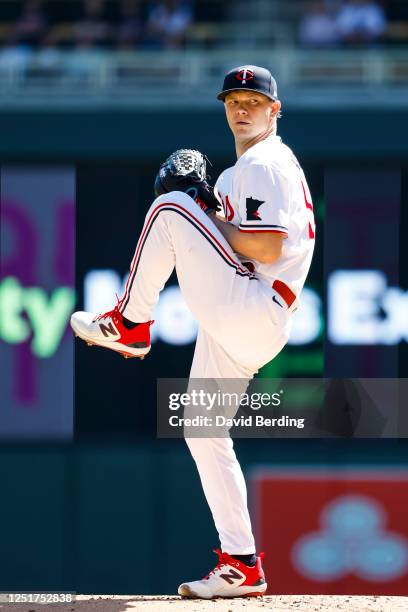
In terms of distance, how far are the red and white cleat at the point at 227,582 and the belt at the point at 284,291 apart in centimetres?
91

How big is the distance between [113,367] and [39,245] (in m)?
0.92

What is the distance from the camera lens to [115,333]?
447 centimetres

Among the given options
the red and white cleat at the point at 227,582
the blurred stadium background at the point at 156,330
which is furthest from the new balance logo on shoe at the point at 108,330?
the blurred stadium background at the point at 156,330

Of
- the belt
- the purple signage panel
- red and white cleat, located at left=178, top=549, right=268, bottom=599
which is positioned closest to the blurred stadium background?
the purple signage panel

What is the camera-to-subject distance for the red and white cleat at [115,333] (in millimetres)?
4473

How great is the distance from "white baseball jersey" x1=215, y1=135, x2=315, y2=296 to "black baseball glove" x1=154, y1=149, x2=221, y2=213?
8 centimetres

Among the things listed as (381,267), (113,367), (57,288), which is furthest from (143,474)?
(381,267)

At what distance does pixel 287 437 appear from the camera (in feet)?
27.2

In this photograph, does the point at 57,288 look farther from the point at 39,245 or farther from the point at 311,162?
the point at 311,162

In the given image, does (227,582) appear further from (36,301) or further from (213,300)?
(36,301)

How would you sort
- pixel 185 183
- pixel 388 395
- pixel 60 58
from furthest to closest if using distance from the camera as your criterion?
pixel 60 58 < pixel 388 395 < pixel 185 183

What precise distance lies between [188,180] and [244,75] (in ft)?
1.32

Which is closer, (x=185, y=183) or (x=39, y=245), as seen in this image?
(x=185, y=183)

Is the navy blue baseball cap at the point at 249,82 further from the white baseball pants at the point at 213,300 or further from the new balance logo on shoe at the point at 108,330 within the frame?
the new balance logo on shoe at the point at 108,330
